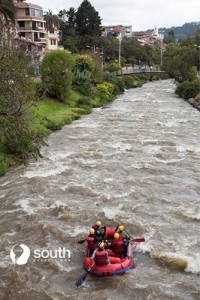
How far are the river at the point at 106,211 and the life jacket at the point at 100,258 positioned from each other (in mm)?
442

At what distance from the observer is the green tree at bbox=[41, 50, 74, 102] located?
35812mm

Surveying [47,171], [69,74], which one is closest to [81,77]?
[69,74]

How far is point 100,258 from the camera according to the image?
416 inches

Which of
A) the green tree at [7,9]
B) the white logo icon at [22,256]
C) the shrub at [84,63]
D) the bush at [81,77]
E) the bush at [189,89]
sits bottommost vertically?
the white logo icon at [22,256]

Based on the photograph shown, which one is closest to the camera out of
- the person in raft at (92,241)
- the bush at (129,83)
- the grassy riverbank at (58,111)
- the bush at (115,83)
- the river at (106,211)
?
the river at (106,211)

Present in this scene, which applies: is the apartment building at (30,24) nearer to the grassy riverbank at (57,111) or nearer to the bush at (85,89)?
the bush at (85,89)

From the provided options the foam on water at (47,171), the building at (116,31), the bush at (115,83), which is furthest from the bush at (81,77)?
the building at (116,31)

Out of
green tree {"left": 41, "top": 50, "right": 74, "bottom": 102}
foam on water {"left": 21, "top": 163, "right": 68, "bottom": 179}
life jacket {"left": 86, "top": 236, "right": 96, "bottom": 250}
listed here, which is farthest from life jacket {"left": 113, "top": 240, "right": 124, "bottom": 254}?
green tree {"left": 41, "top": 50, "right": 74, "bottom": 102}

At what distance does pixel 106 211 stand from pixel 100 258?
4.01 m

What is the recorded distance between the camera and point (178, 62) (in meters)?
59.8

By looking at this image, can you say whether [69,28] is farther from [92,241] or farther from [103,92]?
[92,241]

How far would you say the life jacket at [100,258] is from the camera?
416 inches

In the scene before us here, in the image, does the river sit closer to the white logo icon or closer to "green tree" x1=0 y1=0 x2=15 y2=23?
the white logo icon

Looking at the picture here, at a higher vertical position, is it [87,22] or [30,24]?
[87,22]
